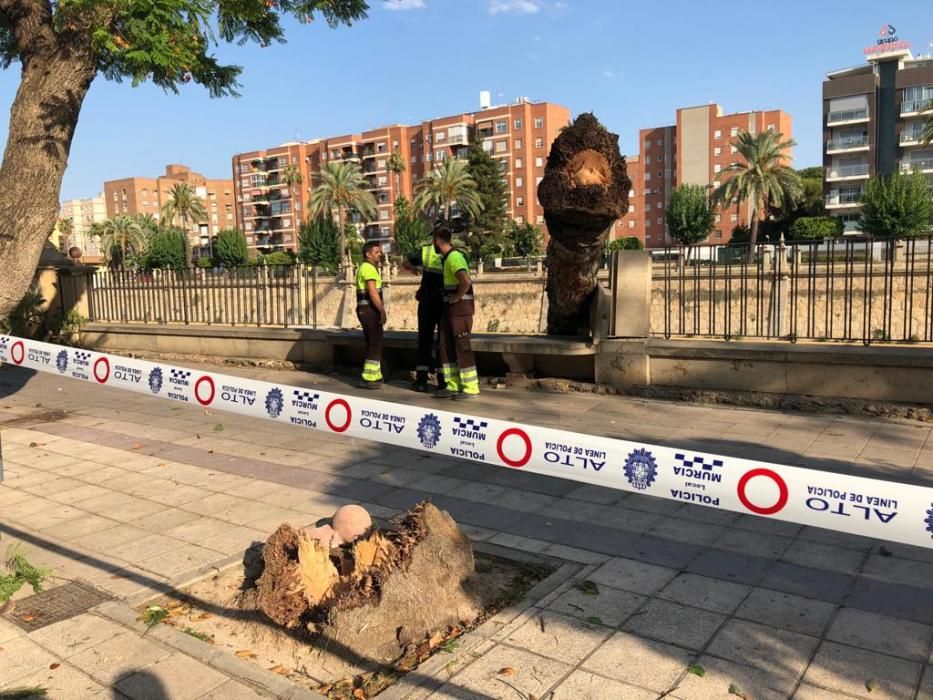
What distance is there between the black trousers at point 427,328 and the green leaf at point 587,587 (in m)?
5.42

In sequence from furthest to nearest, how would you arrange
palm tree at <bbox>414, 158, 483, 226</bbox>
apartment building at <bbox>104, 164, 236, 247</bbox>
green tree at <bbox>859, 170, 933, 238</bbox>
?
apartment building at <bbox>104, 164, 236, 247</bbox> < palm tree at <bbox>414, 158, 483, 226</bbox> < green tree at <bbox>859, 170, 933, 238</bbox>

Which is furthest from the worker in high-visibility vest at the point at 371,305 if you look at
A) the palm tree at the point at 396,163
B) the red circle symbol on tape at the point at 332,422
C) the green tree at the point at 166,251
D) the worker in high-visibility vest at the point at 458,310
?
the palm tree at the point at 396,163

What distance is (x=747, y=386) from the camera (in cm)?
798

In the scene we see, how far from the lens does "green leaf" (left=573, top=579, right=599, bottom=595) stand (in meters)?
3.67

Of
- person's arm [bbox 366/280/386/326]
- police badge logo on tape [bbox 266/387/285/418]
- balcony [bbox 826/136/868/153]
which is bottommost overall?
police badge logo on tape [bbox 266/387/285/418]

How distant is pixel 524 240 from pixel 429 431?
267 feet

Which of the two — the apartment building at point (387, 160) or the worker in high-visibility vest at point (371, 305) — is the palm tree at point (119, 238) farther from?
the worker in high-visibility vest at point (371, 305)

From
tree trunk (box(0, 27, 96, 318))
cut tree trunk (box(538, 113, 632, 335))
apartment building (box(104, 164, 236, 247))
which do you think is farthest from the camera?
apartment building (box(104, 164, 236, 247))

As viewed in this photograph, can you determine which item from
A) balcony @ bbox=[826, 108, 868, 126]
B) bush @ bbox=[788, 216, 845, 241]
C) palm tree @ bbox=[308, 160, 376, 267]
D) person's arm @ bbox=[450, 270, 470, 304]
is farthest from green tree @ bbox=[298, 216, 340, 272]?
person's arm @ bbox=[450, 270, 470, 304]

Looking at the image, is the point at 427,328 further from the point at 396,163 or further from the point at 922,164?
the point at 396,163

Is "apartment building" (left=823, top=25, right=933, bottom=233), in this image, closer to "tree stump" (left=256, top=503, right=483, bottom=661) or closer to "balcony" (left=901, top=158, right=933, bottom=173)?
"balcony" (left=901, top=158, right=933, bottom=173)

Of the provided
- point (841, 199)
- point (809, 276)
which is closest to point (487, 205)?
point (841, 199)

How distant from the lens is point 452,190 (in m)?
75.2

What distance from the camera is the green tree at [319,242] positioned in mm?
81750
